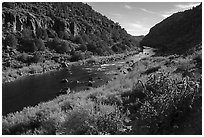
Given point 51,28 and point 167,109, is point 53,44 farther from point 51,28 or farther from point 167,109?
point 167,109

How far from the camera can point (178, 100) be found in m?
8.85

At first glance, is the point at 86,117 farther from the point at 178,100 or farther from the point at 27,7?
the point at 27,7

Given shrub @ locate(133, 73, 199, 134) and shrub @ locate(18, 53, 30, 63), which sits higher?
shrub @ locate(18, 53, 30, 63)

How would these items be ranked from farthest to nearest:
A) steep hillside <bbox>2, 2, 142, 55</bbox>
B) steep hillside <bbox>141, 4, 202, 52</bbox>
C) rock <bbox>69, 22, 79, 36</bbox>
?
rock <bbox>69, 22, 79, 36</bbox> < steep hillside <bbox>2, 2, 142, 55</bbox> < steep hillside <bbox>141, 4, 202, 52</bbox>

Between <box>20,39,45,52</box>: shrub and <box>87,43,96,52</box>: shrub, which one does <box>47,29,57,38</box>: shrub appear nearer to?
<box>87,43,96,52</box>: shrub

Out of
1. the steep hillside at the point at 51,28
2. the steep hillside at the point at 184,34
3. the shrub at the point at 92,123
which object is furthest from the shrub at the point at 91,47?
the shrub at the point at 92,123

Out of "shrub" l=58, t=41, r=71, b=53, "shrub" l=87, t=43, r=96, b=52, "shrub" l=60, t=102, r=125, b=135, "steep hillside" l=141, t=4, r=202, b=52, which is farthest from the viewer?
"shrub" l=87, t=43, r=96, b=52

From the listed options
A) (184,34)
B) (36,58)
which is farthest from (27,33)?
(184,34)

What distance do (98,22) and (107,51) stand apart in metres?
30.3

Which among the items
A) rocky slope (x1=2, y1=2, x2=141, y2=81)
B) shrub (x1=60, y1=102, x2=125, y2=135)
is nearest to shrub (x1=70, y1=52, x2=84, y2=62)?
rocky slope (x1=2, y1=2, x2=141, y2=81)

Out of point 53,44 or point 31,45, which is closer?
point 31,45

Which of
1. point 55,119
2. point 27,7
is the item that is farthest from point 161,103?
point 27,7

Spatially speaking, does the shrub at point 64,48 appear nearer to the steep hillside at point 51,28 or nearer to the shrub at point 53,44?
the steep hillside at point 51,28

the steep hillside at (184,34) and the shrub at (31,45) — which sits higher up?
the steep hillside at (184,34)
